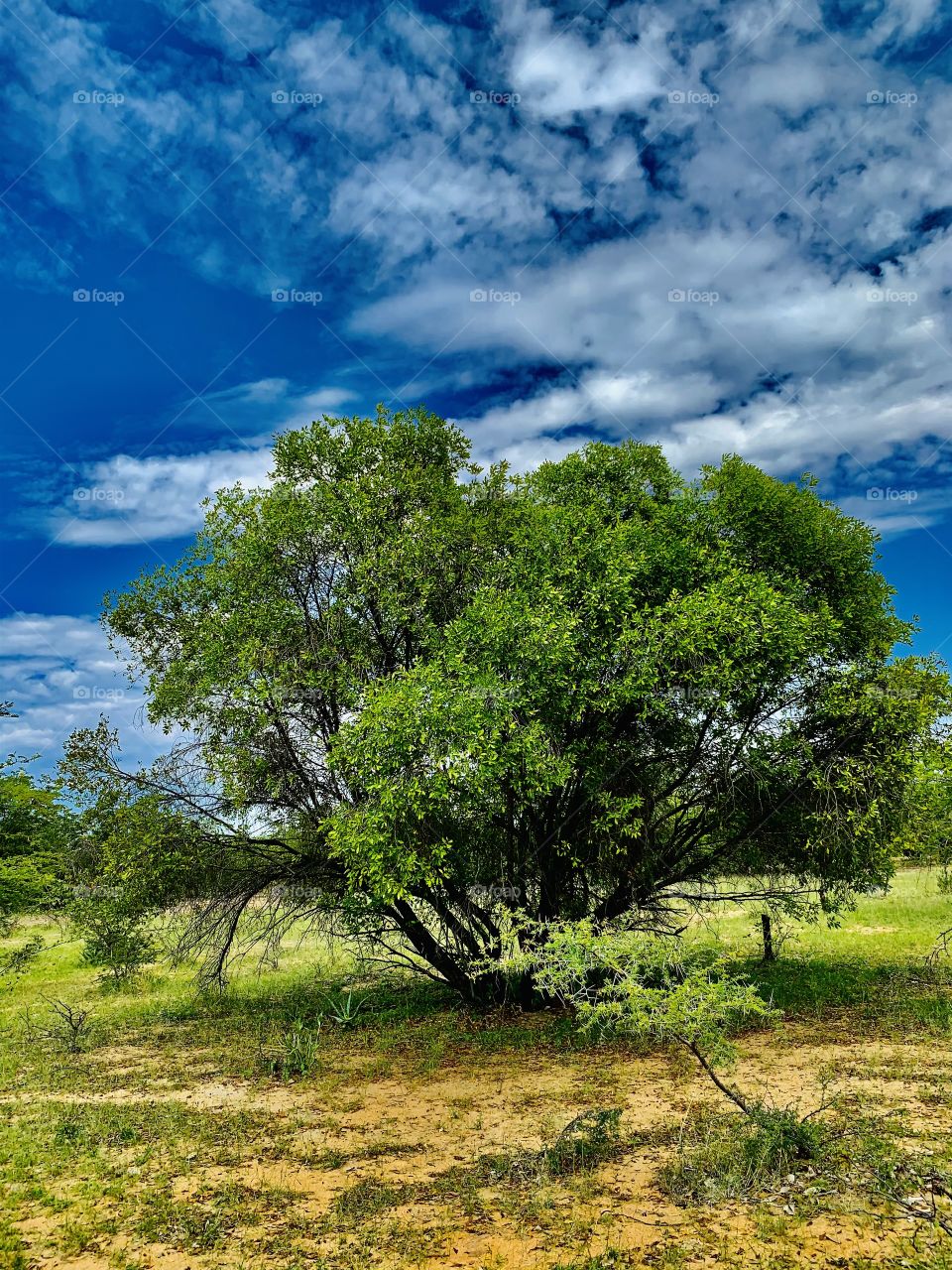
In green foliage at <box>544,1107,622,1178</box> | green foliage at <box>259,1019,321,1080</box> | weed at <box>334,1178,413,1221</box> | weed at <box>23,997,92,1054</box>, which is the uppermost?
green foliage at <box>544,1107,622,1178</box>

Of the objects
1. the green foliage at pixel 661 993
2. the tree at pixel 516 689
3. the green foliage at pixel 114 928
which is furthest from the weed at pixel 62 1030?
the green foliage at pixel 661 993

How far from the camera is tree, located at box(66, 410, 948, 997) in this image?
1511 centimetres

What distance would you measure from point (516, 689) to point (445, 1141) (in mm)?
7269

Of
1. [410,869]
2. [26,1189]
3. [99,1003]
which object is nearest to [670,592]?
[410,869]

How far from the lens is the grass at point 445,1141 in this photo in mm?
8281

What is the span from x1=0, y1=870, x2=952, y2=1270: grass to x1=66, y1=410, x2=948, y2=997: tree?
282 cm

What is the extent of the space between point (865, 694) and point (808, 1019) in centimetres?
730

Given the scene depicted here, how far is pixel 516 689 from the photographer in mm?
14906

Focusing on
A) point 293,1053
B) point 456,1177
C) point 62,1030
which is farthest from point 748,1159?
point 62,1030

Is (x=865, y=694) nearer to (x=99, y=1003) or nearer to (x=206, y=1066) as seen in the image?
(x=206, y=1066)

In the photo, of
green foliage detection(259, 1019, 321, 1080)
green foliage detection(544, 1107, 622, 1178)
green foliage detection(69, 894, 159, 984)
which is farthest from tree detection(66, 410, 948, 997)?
green foliage detection(544, 1107, 622, 1178)

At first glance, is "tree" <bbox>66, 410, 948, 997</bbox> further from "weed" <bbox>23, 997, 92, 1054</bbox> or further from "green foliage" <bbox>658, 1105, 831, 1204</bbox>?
"green foliage" <bbox>658, 1105, 831, 1204</bbox>

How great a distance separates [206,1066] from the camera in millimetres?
16266

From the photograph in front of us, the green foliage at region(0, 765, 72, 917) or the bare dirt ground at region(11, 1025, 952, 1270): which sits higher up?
the green foliage at region(0, 765, 72, 917)
